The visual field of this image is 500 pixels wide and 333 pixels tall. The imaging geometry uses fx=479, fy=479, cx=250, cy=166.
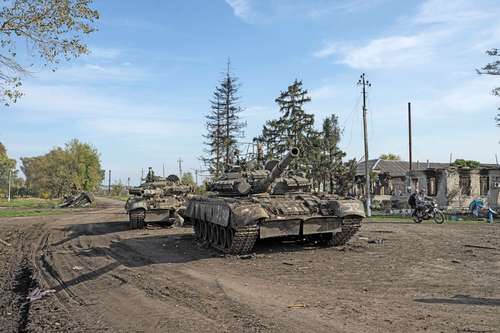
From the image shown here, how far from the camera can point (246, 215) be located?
10.4 m

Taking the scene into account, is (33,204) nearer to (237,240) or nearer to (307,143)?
(307,143)

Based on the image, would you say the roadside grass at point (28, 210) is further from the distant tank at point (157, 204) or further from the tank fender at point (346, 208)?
the tank fender at point (346, 208)

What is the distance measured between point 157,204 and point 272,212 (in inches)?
356

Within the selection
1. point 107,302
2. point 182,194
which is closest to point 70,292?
point 107,302


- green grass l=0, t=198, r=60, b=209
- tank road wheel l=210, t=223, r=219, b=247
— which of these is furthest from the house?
green grass l=0, t=198, r=60, b=209

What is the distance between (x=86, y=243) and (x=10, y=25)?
21.5ft

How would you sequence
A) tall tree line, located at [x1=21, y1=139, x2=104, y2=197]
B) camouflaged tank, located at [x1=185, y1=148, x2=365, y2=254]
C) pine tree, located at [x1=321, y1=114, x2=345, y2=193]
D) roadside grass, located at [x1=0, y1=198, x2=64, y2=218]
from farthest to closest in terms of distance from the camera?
tall tree line, located at [x1=21, y1=139, x2=104, y2=197], pine tree, located at [x1=321, y1=114, x2=345, y2=193], roadside grass, located at [x1=0, y1=198, x2=64, y2=218], camouflaged tank, located at [x1=185, y1=148, x2=365, y2=254]

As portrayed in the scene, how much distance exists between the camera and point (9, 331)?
566 centimetres

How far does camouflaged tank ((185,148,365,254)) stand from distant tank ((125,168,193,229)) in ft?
18.2

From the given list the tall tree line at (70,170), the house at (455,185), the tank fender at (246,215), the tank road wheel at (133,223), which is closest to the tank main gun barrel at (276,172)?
the tank fender at (246,215)

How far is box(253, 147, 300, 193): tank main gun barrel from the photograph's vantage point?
35.5ft

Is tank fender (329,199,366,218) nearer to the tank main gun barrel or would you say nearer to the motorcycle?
the tank main gun barrel

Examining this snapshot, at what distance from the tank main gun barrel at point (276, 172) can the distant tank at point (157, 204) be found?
6.97 metres

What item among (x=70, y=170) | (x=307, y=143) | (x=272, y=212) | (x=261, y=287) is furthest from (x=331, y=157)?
(x=70, y=170)
